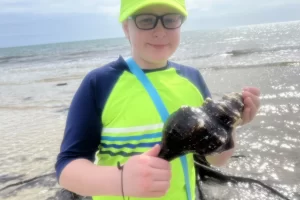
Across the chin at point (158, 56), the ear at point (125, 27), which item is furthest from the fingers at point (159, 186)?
the ear at point (125, 27)

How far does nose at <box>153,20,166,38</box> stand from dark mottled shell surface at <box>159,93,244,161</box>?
26.8 inches

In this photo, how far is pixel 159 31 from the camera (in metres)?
2.28

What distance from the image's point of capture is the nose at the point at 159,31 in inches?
89.1

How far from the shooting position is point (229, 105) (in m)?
1.97

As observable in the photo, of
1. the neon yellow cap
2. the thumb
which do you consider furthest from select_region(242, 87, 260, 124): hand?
the thumb

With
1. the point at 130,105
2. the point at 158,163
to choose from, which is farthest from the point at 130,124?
the point at 158,163

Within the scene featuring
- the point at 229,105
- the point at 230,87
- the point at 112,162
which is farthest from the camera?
the point at 230,87

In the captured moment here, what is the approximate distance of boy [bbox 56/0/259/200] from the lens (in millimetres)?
2082

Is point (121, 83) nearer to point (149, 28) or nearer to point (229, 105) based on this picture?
point (149, 28)

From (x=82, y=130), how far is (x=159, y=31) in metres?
0.86

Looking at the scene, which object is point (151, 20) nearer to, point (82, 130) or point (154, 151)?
point (82, 130)

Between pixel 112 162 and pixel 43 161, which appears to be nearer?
pixel 112 162

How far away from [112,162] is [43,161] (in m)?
5.05

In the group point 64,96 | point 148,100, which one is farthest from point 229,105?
point 64,96
